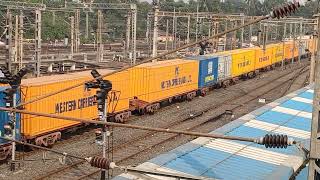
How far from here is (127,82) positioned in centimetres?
2703

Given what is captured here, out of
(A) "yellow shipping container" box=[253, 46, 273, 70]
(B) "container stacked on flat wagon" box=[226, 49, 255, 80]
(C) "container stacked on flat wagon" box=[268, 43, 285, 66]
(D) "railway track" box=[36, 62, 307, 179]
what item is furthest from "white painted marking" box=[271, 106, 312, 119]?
(C) "container stacked on flat wagon" box=[268, 43, 285, 66]

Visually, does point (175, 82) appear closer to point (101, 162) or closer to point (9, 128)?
point (9, 128)

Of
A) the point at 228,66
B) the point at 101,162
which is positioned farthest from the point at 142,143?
the point at 228,66

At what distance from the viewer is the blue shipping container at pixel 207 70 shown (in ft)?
122

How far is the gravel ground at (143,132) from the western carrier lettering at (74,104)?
173 cm

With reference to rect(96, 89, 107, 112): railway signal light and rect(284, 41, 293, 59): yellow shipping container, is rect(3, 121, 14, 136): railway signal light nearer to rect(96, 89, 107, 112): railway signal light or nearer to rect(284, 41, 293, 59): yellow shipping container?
rect(96, 89, 107, 112): railway signal light

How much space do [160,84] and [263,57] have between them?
29747mm

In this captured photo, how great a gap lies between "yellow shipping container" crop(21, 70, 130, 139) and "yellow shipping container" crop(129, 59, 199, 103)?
266cm

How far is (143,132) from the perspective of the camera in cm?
2506

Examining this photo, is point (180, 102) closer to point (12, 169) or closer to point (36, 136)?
point (36, 136)

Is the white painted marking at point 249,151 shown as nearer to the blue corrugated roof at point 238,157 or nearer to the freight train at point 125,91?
the blue corrugated roof at point 238,157

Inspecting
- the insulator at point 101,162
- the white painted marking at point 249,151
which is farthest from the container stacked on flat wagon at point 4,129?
the insulator at point 101,162

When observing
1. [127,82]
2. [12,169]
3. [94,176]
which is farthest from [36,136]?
[127,82]

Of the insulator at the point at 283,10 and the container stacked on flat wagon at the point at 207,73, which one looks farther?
the container stacked on flat wagon at the point at 207,73
